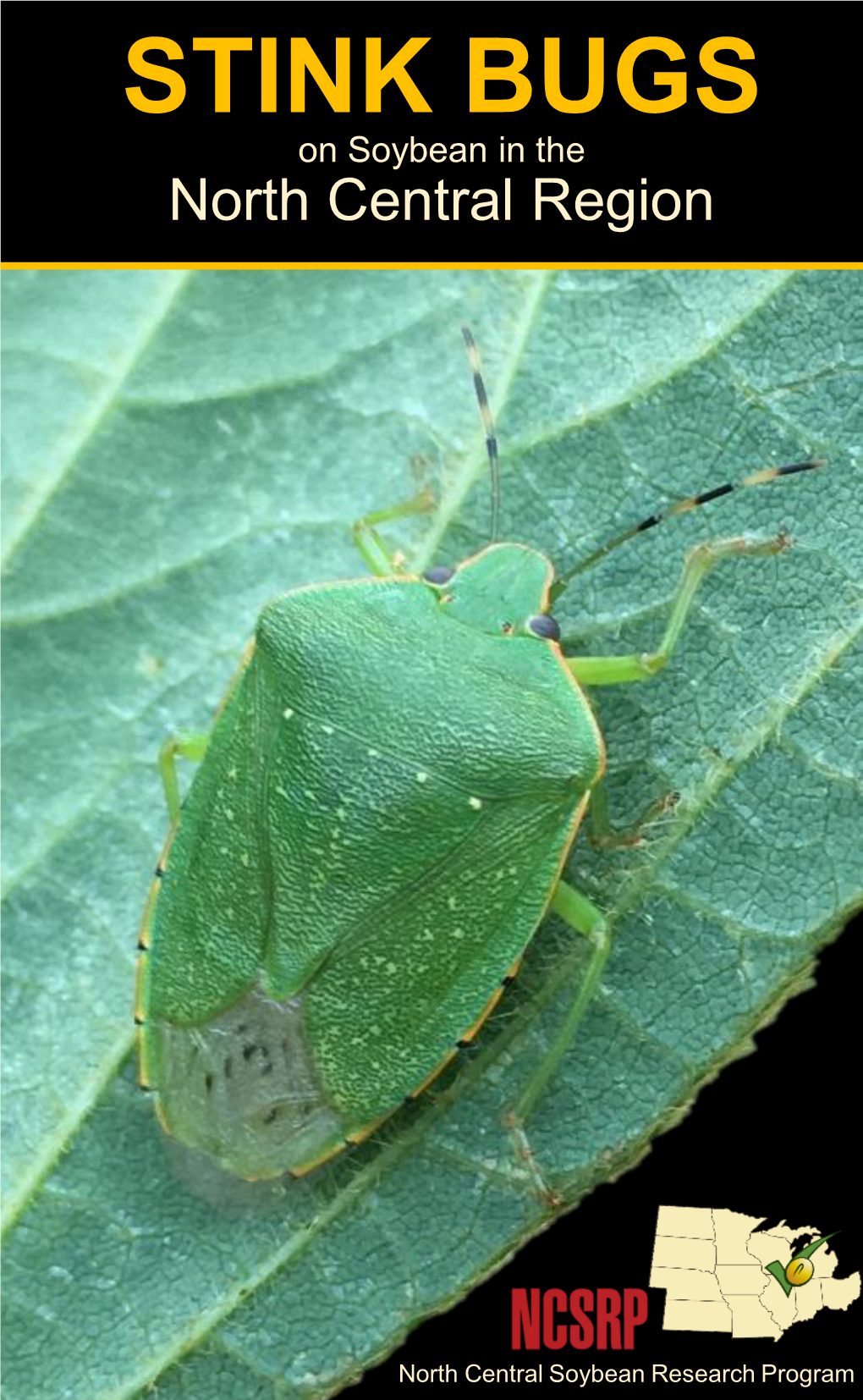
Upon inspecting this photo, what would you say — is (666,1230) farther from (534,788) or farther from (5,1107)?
(5,1107)

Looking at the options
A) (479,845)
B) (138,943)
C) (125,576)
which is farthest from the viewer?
(125,576)

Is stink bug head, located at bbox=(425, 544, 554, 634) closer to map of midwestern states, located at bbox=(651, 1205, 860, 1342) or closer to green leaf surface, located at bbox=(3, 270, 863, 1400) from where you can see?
green leaf surface, located at bbox=(3, 270, 863, 1400)

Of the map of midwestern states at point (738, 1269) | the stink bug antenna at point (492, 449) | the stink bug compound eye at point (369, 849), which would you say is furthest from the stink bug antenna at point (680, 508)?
the map of midwestern states at point (738, 1269)

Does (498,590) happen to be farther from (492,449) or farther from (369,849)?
(369,849)

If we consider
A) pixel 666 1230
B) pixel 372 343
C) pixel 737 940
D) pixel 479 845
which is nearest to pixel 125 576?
pixel 372 343

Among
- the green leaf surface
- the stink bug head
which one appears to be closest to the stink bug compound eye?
the stink bug head
